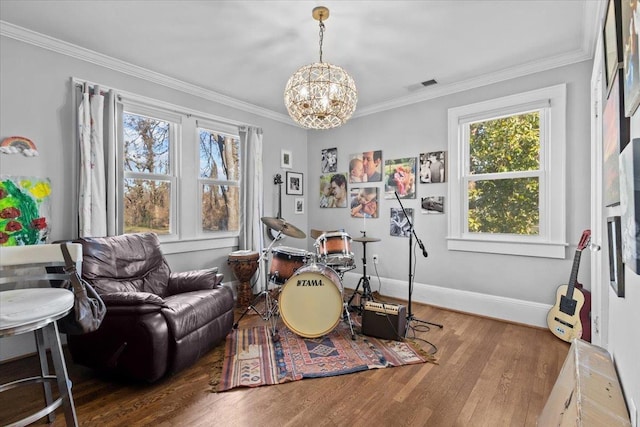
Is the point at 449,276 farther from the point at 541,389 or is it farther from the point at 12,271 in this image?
the point at 12,271

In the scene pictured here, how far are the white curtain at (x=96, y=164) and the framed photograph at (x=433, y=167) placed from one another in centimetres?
332

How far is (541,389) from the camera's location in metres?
2.00

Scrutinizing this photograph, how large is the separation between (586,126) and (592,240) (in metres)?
1.07

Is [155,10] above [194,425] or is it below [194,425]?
above

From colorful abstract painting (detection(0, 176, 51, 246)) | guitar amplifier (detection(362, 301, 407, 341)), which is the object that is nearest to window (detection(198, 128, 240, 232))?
colorful abstract painting (detection(0, 176, 51, 246))

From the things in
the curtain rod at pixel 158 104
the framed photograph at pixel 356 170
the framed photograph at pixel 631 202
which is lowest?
the framed photograph at pixel 631 202

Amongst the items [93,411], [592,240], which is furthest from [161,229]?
→ [592,240]

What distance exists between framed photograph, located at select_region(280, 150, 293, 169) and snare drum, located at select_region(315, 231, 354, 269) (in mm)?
1805

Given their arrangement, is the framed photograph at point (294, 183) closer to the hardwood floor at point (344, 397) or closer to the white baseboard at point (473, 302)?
the white baseboard at point (473, 302)

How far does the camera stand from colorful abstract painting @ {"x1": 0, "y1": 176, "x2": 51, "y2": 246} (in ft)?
7.65

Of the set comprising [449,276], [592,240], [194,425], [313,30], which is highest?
[313,30]

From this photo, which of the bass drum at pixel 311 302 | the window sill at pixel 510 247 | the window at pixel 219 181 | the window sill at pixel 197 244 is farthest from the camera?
the window at pixel 219 181

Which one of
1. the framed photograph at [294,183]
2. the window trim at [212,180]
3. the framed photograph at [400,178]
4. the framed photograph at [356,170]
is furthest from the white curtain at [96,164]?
the framed photograph at [400,178]

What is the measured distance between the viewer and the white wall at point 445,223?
2834 mm
